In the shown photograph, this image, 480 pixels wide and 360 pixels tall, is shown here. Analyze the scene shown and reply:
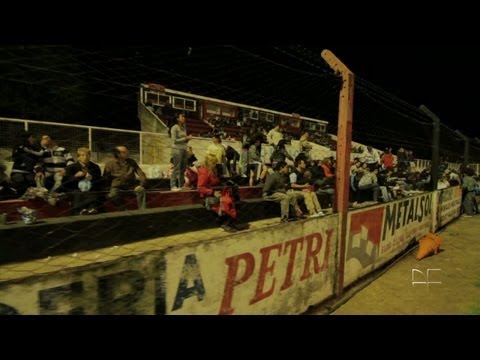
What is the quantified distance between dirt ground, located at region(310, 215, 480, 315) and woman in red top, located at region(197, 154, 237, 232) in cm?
312

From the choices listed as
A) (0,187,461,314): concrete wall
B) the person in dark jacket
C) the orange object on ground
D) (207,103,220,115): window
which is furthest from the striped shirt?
(207,103,220,115): window

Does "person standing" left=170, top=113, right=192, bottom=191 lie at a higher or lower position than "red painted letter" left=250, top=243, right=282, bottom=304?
higher

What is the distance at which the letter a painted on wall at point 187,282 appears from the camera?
2783 millimetres

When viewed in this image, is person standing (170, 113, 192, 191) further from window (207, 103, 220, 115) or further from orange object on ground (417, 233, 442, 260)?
window (207, 103, 220, 115)

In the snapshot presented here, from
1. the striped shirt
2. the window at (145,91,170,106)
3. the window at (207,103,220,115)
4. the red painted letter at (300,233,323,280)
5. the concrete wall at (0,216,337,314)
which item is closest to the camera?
the concrete wall at (0,216,337,314)

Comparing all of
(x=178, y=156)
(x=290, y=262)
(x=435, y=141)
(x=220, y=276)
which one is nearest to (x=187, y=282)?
(x=220, y=276)

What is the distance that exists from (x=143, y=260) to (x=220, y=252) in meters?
0.81

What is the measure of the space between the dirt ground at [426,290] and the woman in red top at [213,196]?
3.12 m

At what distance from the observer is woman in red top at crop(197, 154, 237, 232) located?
286 inches

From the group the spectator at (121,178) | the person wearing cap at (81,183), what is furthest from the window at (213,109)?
the person wearing cap at (81,183)

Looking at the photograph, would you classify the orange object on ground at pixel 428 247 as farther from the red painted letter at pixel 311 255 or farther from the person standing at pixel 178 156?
the person standing at pixel 178 156

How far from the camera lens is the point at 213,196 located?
24.6 feet
